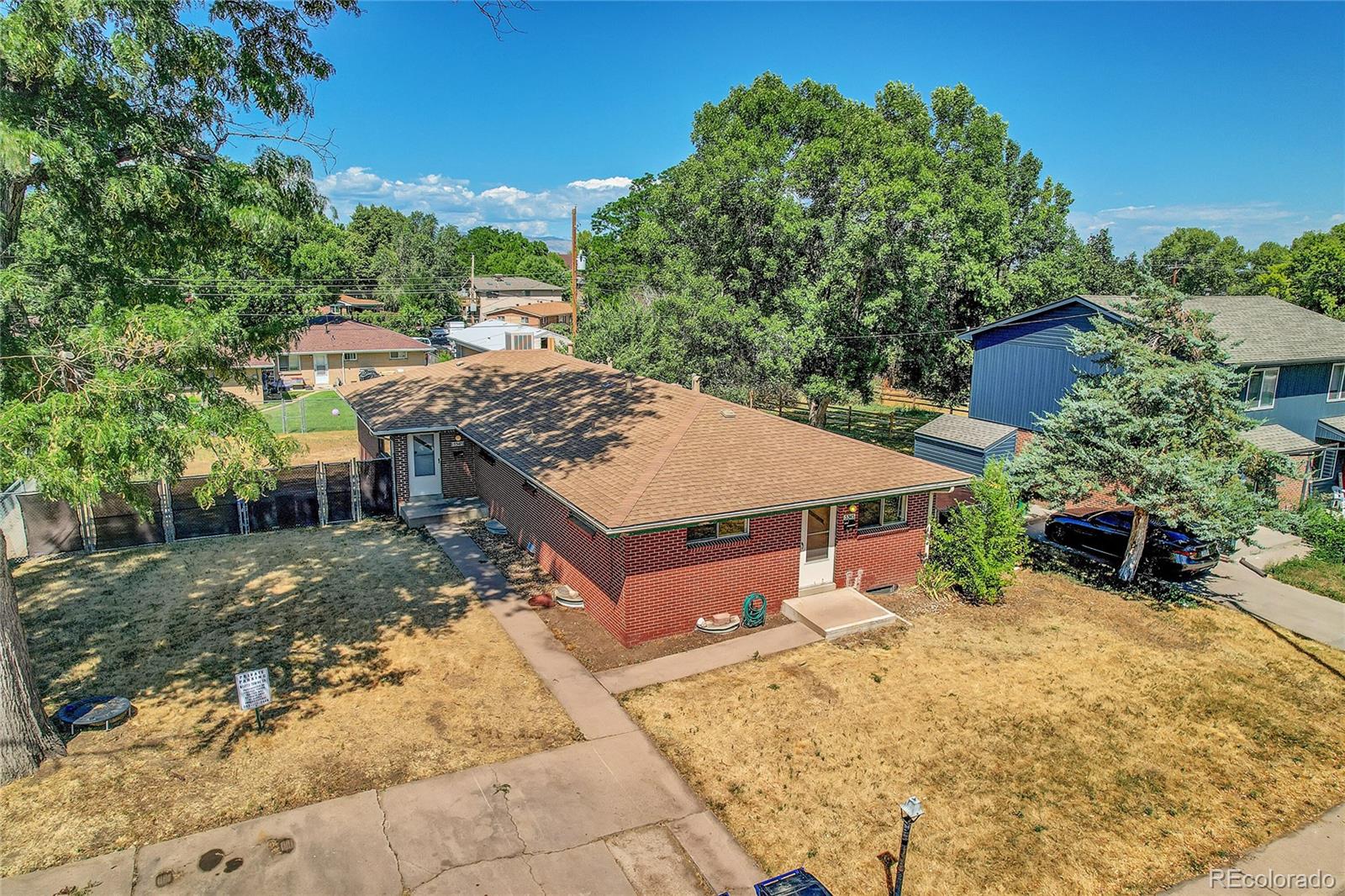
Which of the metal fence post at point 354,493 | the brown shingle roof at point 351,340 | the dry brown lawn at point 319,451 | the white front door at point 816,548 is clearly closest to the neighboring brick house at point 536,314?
the brown shingle roof at point 351,340

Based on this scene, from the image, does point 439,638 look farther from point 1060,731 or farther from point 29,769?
point 1060,731

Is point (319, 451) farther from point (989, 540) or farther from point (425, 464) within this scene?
point (989, 540)

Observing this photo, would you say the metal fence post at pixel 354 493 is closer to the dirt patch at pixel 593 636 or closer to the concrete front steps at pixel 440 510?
the concrete front steps at pixel 440 510

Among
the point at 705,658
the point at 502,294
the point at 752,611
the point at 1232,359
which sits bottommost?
the point at 705,658

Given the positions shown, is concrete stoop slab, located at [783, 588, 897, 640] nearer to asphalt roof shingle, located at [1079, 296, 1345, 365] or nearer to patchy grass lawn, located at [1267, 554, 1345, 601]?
patchy grass lawn, located at [1267, 554, 1345, 601]

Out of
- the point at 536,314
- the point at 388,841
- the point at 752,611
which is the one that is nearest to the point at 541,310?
the point at 536,314

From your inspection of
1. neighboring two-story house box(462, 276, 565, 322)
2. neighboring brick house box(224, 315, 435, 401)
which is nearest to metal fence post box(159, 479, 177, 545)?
neighboring brick house box(224, 315, 435, 401)

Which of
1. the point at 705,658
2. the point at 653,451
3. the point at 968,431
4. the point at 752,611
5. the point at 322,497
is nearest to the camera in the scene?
the point at 705,658
